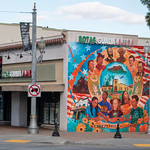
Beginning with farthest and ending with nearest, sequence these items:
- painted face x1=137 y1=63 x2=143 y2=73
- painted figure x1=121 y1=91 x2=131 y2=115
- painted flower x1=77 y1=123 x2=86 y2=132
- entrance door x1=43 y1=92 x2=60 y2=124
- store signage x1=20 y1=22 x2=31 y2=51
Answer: entrance door x1=43 y1=92 x2=60 y2=124 → painted face x1=137 y1=63 x2=143 y2=73 → painted figure x1=121 y1=91 x2=131 y2=115 → painted flower x1=77 y1=123 x2=86 y2=132 → store signage x1=20 y1=22 x2=31 y2=51

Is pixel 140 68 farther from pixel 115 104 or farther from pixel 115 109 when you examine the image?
pixel 115 109

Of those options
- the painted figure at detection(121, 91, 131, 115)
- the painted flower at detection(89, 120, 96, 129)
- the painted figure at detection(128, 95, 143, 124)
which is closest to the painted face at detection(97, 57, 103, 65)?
the painted figure at detection(121, 91, 131, 115)

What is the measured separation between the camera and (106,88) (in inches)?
1321

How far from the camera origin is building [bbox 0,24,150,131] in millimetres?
32625

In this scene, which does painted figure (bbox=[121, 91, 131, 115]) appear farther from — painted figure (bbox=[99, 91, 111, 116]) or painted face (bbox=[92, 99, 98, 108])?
painted face (bbox=[92, 99, 98, 108])

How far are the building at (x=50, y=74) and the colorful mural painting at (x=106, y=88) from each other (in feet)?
0.34

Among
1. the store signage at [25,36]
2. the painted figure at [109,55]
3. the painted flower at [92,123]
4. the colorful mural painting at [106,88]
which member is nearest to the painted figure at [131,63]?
the colorful mural painting at [106,88]

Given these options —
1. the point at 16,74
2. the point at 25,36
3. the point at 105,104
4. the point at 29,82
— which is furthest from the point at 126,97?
the point at 16,74

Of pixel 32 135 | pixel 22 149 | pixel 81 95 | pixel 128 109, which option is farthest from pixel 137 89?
pixel 22 149

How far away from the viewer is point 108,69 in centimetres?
3359

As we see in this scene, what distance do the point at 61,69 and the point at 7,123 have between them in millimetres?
10093

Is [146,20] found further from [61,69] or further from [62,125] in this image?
[62,125]

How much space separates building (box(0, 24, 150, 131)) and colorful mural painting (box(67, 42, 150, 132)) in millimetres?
105

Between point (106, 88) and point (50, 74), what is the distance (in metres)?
4.32
